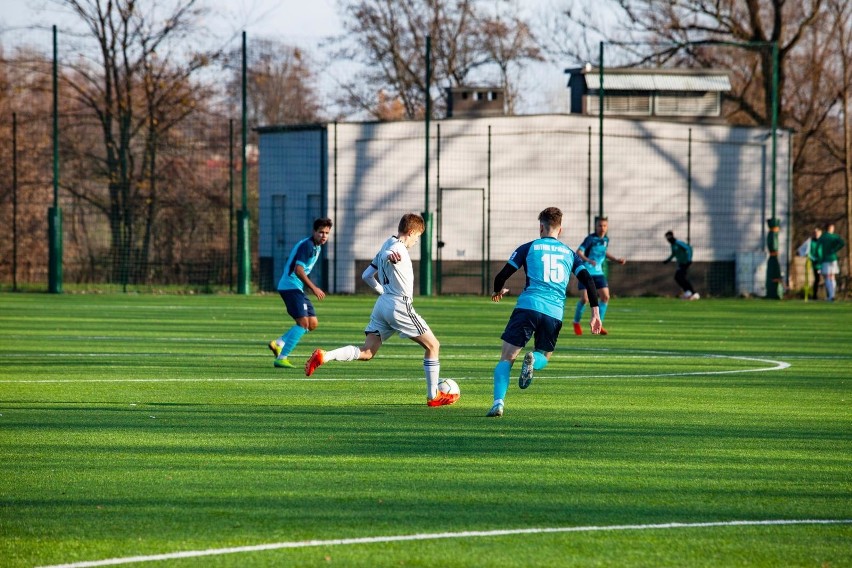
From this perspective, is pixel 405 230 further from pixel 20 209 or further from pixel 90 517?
pixel 20 209

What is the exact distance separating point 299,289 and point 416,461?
717cm

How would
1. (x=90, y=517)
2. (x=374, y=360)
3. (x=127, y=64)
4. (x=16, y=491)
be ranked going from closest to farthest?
(x=90, y=517) < (x=16, y=491) < (x=374, y=360) < (x=127, y=64)

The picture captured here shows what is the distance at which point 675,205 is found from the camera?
36625mm

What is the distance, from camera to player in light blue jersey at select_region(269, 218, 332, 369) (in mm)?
13922

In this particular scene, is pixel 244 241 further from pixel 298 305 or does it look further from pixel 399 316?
pixel 399 316

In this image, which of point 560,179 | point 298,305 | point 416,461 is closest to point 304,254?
point 298,305

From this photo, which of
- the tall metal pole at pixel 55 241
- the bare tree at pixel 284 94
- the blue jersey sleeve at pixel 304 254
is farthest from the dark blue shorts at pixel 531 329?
the bare tree at pixel 284 94

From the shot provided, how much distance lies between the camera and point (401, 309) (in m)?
10.6

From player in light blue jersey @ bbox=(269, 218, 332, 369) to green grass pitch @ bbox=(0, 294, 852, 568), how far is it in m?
0.37

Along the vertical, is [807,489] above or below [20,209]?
below

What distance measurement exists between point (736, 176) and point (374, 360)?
2464 centimetres

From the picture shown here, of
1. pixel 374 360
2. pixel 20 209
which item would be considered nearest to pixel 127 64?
pixel 20 209

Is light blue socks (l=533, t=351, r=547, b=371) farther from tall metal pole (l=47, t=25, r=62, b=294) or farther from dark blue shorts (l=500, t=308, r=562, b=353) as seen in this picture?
tall metal pole (l=47, t=25, r=62, b=294)

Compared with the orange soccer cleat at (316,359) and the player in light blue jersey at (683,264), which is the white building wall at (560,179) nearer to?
the player in light blue jersey at (683,264)
